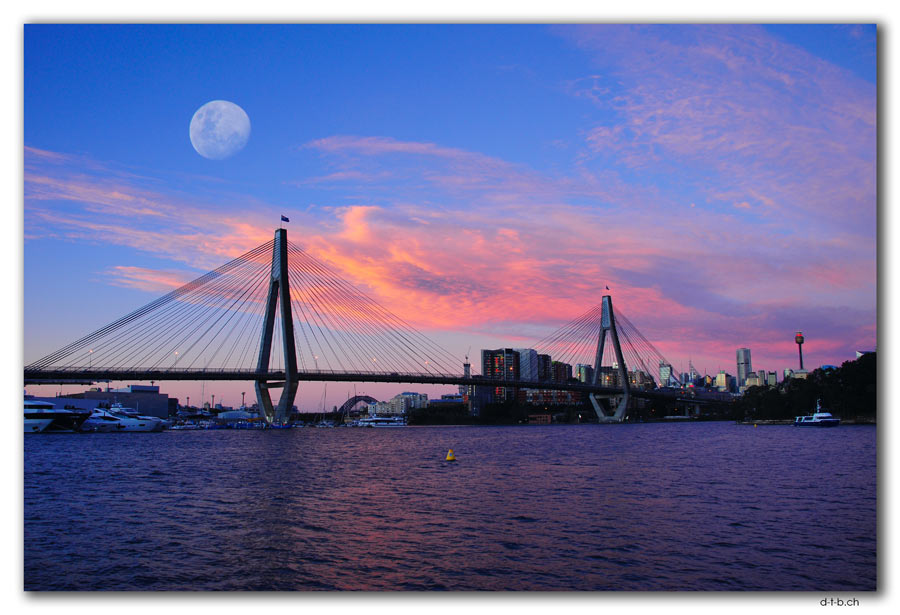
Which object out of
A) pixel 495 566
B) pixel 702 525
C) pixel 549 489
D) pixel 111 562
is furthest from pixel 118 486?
pixel 702 525

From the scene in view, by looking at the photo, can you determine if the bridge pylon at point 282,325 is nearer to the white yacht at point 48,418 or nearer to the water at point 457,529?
the white yacht at point 48,418

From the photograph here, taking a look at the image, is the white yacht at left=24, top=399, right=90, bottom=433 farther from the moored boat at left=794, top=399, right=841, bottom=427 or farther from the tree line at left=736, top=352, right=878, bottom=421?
the moored boat at left=794, top=399, right=841, bottom=427

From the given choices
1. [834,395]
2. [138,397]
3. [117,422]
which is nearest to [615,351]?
[834,395]

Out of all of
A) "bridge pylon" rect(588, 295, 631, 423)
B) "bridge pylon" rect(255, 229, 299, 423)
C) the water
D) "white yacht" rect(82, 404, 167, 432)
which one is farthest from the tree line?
"white yacht" rect(82, 404, 167, 432)

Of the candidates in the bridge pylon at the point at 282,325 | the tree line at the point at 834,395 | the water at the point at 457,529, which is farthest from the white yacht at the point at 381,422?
the water at the point at 457,529

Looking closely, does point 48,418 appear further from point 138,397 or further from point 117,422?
point 138,397

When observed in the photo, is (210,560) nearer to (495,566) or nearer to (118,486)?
(495,566)

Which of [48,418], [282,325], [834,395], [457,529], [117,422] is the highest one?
[282,325]
